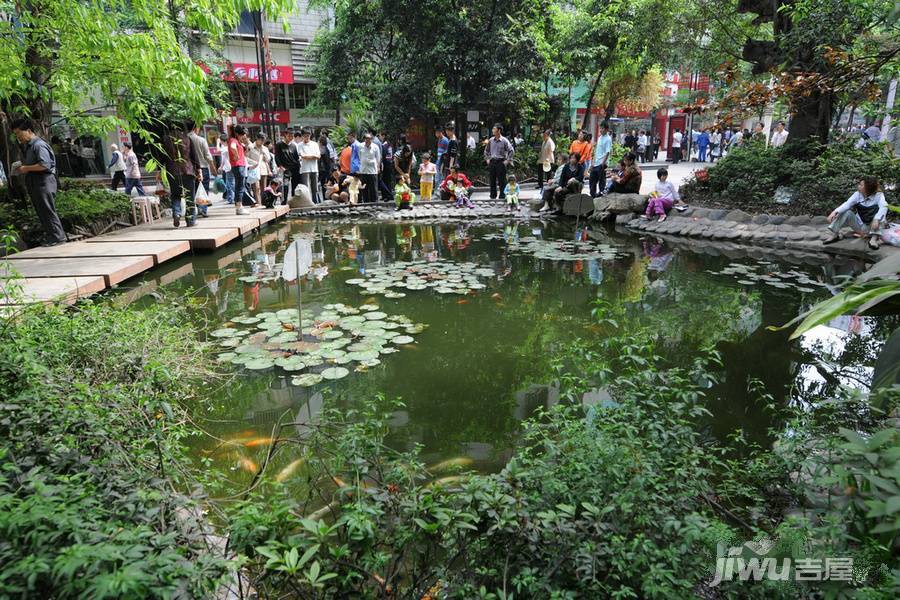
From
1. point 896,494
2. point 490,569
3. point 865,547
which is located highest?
point 896,494

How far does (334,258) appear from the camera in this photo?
8.81 meters

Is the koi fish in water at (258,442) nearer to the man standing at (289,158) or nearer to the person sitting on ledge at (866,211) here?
the person sitting on ledge at (866,211)

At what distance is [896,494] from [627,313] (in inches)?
185

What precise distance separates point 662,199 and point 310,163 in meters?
7.62

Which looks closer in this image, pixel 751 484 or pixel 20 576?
pixel 20 576

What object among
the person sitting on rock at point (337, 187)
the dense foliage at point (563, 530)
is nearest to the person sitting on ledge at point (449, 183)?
the person sitting on rock at point (337, 187)

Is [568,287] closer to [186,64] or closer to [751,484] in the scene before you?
[751,484]

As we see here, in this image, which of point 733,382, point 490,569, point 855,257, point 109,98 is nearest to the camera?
point 490,569

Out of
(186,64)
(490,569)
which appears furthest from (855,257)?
(186,64)

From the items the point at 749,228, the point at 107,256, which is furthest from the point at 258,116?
the point at 749,228

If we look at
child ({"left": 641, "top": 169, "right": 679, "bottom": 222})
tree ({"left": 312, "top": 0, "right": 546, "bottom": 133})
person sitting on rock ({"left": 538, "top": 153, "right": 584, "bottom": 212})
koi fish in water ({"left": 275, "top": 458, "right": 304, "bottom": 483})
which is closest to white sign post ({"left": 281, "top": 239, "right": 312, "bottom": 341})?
koi fish in water ({"left": 275, "top": 458, "right": 304, "bottom": 483})

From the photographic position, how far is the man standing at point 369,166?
42.0 feet

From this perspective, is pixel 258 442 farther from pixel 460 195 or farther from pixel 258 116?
pixel 258 116

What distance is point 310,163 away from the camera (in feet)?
42.3
